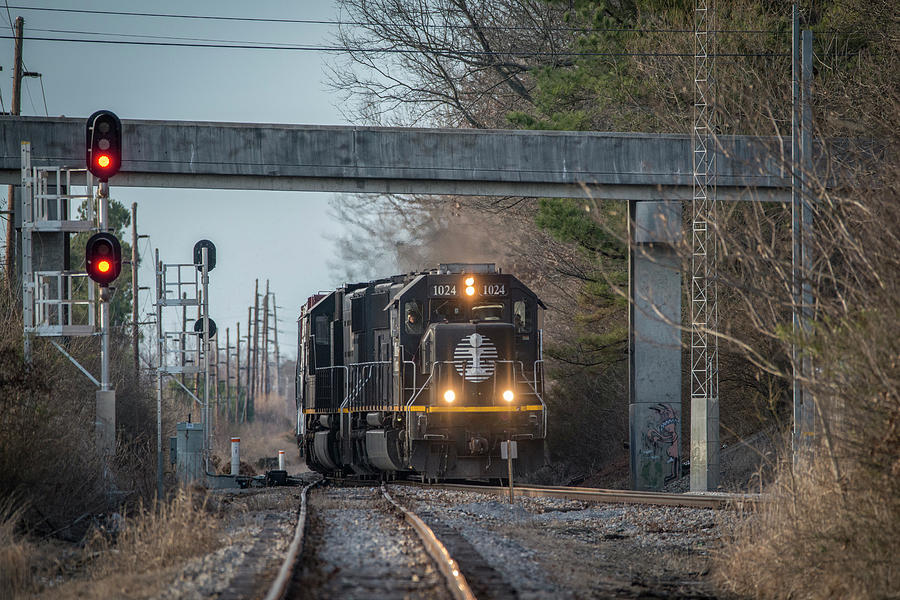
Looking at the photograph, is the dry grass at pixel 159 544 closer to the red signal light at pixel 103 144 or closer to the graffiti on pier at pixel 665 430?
the red signal light at pixel 103 144

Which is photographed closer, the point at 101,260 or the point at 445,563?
the point at 445,563

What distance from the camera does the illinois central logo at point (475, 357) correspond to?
19453mm

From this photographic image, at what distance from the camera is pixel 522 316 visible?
20.4 m

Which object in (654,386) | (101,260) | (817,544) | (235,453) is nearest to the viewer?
(817,544)

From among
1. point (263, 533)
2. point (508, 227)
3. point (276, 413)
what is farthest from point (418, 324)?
point (276, 413)

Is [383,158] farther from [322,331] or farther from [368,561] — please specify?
[368,561]

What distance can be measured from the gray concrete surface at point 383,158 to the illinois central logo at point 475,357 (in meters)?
4.02

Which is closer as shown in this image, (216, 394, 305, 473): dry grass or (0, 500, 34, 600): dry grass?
(0, 500, 34, 600): dry grass

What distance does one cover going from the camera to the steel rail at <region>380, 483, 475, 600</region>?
27.1 ft

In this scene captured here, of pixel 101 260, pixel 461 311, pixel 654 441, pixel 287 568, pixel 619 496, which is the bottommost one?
pixel 619 496

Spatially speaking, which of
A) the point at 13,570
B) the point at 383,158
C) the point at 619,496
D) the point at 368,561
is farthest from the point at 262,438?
the point at 368,561

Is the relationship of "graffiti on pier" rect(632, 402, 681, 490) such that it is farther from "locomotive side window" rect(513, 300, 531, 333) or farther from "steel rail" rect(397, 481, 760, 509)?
"steel rail" rect(397, 481, 760, 509)

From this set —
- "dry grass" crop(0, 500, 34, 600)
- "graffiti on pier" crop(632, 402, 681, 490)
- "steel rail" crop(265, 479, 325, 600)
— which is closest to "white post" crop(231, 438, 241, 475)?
"graffiti on pier" crop(632, 402, 681, 490)

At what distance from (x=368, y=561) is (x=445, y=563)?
882 millimetres
